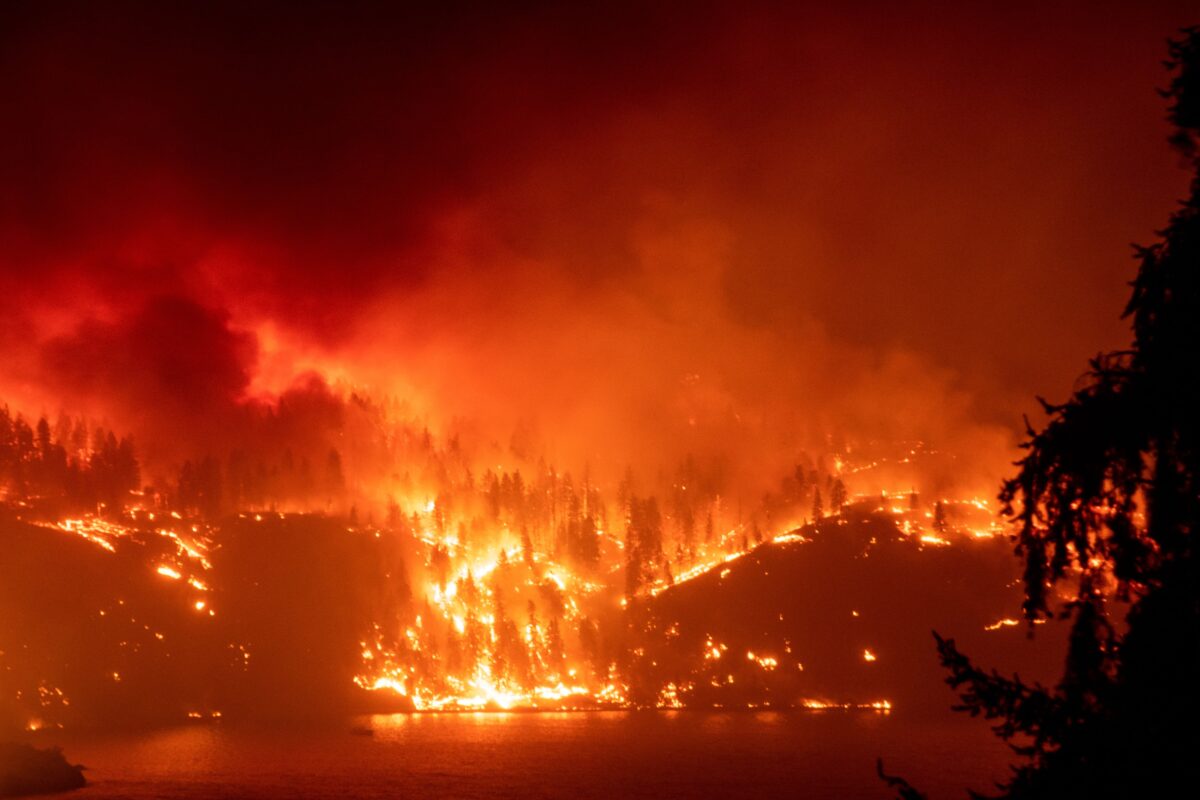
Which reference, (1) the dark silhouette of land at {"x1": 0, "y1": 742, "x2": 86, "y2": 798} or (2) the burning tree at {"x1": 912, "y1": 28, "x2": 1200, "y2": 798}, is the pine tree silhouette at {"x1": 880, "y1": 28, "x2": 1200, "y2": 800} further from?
(1) the dark silhouette of land at {"x1": 0, "y1": 742, "x2": 86, "y2": 798}

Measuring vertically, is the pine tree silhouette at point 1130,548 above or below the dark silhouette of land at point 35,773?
above

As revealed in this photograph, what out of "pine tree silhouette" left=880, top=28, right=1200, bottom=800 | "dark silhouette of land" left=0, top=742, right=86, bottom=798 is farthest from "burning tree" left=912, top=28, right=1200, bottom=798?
"dark silhouette of land" left=0, top=742, right=86, bottom=798

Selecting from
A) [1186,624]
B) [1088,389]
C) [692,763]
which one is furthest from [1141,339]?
[692,763]

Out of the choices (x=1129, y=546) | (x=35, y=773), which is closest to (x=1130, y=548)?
(x=1129, y=546)

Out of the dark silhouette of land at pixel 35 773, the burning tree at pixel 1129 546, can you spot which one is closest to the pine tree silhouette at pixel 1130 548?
the burning tree at pixel 1129 546

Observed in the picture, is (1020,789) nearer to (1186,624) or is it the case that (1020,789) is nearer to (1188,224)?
(1186,624)

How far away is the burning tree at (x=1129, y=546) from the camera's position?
870cm

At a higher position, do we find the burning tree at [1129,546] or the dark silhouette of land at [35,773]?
the burning tree at [1129,546]

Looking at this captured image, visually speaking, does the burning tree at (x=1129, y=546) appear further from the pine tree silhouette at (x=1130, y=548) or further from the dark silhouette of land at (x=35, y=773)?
the dark silhouette of land at (x=35, y=773)

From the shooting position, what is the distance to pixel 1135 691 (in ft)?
29.1

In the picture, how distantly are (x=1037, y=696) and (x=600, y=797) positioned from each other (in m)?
150

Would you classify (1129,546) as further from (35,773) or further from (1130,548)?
(35,773)

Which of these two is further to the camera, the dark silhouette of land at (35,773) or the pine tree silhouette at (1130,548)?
the dark silhouette of land at (35,773)

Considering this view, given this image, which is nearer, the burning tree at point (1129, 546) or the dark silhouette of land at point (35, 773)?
the burning tree at point (1129, 546)
